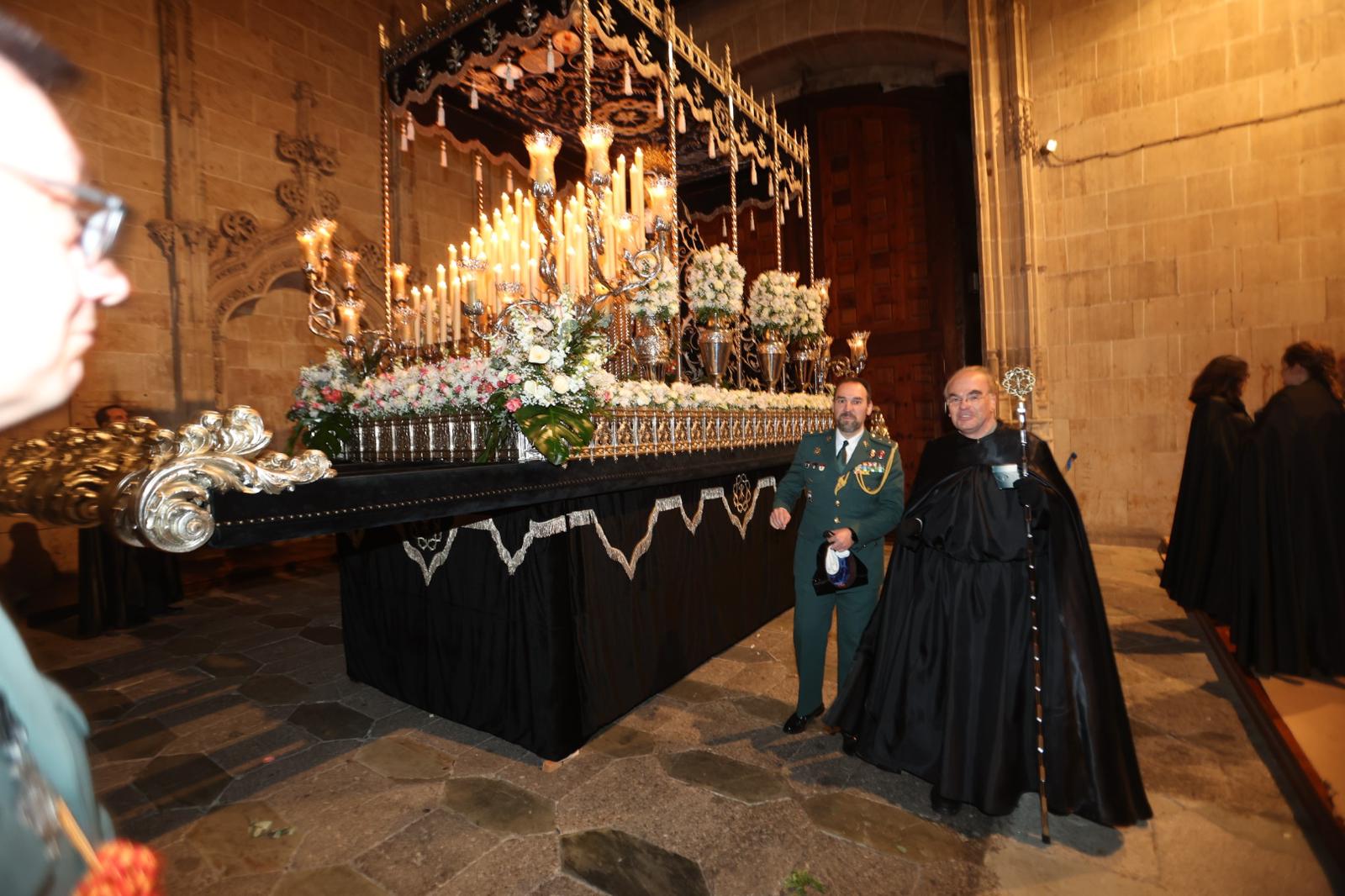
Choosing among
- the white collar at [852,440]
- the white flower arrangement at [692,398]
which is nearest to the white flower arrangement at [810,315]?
the white flower arrangement at [692,398]

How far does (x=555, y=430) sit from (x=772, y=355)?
324 centimetres

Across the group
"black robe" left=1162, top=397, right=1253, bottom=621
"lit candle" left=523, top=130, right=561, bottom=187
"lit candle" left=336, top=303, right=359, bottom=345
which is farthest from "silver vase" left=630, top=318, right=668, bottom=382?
"black robe" left=1162, top=397, right=1253, bottom=621

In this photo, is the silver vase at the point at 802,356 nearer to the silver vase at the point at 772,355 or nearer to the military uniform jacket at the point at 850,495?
the silver vase at the point at 772,355

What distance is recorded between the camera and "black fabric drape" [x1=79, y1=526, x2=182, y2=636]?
5633 mm

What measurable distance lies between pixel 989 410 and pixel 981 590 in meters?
0.81

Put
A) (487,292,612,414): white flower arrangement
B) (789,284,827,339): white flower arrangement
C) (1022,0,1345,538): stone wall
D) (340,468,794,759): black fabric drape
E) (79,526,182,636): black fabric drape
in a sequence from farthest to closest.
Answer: (1022,0,1345,538): stone wall < (789,284,827,339): white flower arrangement < (79,526,182,636): black fabric drape < (340,468,794,759): black fabric drape < (487,292,612,414): white flower arrangement

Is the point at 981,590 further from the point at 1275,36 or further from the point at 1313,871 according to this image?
the point at 1275,36

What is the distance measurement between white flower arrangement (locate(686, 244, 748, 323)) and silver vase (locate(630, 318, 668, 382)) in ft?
1.86

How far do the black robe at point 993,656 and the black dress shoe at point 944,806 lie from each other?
8 centimetres

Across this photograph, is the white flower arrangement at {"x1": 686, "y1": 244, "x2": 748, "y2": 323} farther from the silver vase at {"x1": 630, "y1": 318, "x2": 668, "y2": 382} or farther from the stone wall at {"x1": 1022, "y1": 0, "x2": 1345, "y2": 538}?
the stone wall at {"x1": 1022, "y1": 0, "x2": 1345, "y2": 538}

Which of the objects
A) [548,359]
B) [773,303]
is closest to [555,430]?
[548,359]

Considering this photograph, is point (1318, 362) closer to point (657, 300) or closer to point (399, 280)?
point (657, 300)

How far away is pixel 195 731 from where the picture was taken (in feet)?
12.1

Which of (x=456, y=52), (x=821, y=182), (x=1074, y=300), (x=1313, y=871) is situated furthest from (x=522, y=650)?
(x=821, y=182)
